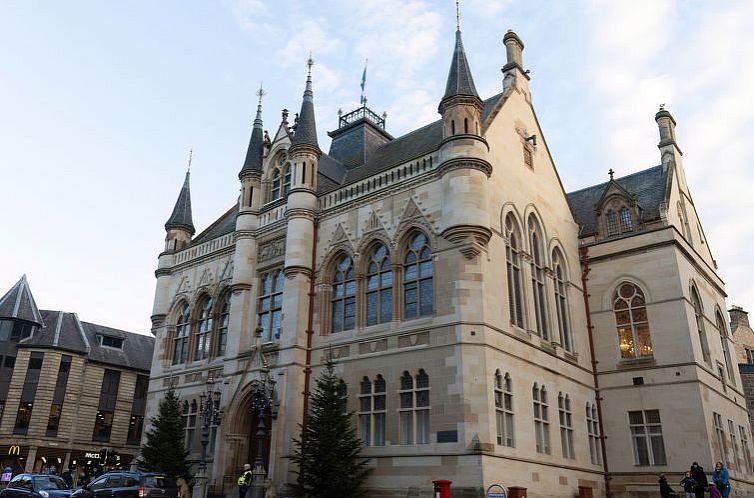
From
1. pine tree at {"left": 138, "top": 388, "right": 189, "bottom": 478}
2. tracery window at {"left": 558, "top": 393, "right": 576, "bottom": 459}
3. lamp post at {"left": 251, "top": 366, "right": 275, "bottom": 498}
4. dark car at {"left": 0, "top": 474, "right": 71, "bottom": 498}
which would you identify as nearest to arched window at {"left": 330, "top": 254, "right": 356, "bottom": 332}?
lamp post at {"left": 251, "top": 366, "right": 275, "bottom": 498}

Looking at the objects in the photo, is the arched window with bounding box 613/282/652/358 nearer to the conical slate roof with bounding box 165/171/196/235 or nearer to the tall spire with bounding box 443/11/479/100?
the tall spire with bounding box 443/11/479/100

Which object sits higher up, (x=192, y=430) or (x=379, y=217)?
(x=379, y=217)

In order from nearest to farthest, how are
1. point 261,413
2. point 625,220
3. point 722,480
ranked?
point 722,480, point 261,413, point 625,220

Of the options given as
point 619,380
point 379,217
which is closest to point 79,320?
point 379,217

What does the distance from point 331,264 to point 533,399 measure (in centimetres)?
991

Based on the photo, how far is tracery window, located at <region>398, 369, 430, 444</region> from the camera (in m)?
21.9

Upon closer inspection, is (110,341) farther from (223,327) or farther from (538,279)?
(538,279)

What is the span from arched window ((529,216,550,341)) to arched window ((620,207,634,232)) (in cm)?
547

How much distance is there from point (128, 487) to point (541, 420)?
14499mm

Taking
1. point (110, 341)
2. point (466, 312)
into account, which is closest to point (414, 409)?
point (466, 312)

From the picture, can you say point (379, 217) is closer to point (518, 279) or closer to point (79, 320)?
point (518, 279)

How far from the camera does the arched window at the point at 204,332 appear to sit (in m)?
31.8

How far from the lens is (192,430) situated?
98.6ft

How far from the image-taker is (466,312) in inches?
859
